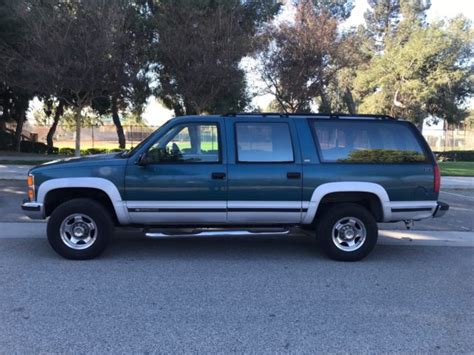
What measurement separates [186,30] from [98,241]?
15308 mm

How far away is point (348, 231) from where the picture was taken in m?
6.38

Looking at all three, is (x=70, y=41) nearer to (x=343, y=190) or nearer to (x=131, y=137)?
(x=343, y=190)

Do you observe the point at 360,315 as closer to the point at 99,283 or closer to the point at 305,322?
the point at 305,322

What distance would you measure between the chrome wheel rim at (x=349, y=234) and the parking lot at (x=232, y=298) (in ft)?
0.86

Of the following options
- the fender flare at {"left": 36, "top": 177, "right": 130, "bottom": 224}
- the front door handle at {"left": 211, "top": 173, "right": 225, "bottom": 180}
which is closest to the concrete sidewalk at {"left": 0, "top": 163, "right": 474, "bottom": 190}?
the fender flare at {"left": 36, "top": 177, "right": 130, "bottom": 224}

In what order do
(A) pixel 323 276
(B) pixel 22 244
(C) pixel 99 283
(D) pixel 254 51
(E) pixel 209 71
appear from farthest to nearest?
(D) pixel 254 51 < (E) pixel 209 71 < (B) pixel 22 244 < (A) pixel 323 276 < (C) pixel 99 283

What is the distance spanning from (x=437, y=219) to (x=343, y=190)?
14.9 ft

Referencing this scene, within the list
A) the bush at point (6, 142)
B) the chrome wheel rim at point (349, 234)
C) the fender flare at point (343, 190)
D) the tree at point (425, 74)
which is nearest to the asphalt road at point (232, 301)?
the chrome wheel rim at point (349, 234)

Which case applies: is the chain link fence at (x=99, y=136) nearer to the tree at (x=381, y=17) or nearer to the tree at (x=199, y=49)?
the tree at (x=199, y=49)

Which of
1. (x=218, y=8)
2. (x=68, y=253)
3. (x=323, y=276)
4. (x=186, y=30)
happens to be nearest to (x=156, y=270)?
(x=68, y=253)

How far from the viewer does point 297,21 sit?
952 inches

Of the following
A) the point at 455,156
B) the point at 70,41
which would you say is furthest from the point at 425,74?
the point at 70,41

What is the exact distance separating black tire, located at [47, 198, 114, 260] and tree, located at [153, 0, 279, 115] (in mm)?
13730

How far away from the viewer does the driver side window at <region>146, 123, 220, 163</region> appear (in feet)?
20.1
